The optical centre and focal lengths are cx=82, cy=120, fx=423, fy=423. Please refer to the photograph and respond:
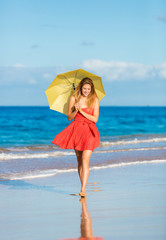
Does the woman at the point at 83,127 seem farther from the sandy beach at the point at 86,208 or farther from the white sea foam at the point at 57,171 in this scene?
the white sea foam at the point at 57,171

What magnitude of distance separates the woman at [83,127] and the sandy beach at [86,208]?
2.04ft

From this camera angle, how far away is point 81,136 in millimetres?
6793

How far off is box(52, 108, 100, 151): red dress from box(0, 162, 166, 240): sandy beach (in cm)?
83

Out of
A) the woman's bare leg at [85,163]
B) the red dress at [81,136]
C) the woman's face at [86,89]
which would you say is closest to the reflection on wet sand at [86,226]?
the woman's bare leg at [85,163]

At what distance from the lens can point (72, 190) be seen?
7449 millimetres

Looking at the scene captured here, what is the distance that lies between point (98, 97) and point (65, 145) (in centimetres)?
99

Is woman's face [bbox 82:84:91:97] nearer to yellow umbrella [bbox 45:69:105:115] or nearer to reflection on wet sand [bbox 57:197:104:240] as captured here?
yellow umbrella [bbox 45:69:105:115]

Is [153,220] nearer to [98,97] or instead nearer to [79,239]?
[79,239]

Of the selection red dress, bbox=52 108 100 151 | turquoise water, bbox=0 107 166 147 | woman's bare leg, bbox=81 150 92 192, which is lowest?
woman's bare leg, bbox=81 150 92 192

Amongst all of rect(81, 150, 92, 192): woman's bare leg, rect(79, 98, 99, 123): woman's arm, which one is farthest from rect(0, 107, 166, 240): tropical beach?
rect(79, 98, 99, 123): woman's arm

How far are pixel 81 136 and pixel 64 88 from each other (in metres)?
0.95

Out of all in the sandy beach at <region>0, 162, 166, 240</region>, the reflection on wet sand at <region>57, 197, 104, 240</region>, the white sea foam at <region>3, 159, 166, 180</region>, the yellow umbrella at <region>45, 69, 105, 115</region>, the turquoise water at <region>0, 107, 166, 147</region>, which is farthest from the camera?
the turquoise water at <region>0, 107, 166, 147</region>

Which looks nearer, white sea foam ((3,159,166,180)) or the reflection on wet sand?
the reflection on wet sand

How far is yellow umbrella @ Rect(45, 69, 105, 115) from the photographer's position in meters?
7.10
